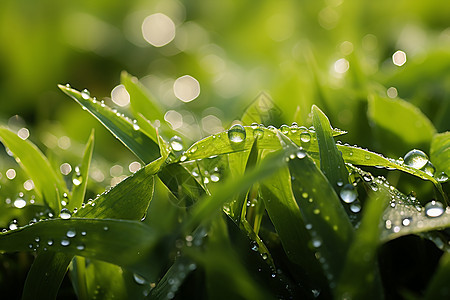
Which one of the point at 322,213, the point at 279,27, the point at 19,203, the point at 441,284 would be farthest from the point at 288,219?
the point at 279,27

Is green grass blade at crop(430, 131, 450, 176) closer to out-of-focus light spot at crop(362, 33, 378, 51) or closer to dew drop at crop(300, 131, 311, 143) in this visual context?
dew drop at crop(300, 131, 311, 143)

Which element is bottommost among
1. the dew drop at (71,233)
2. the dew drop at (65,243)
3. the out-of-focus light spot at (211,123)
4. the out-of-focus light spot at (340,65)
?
the out-of-focus light spot at (211,123)

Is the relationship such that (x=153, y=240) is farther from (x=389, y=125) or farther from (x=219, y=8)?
(x=219, y=8)

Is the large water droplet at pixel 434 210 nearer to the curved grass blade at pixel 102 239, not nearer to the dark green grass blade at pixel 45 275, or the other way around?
the curved grass blade at pixel 102 239

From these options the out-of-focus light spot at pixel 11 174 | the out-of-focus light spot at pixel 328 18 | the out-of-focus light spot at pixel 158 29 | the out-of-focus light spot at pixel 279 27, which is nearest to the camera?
the out-of-focus light spot at pixel 11 174

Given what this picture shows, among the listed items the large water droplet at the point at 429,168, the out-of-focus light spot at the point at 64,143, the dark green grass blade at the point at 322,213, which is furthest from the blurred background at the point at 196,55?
the dark green grass blade at the point at 322,213

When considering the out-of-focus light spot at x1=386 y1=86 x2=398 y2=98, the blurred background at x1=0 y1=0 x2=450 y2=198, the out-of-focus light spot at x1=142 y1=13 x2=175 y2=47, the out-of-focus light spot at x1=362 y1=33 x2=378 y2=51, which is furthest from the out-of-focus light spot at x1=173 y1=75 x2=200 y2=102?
the out-of-focus light spot at x1=386 y1=86 x2=398 y2=98
